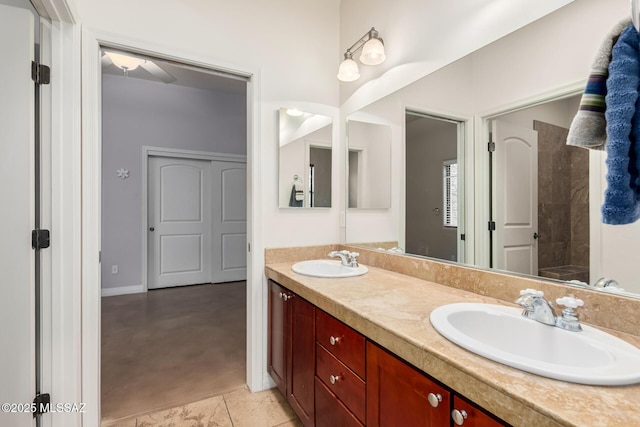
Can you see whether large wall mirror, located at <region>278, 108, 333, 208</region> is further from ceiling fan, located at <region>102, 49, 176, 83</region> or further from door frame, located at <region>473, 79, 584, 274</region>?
ceiling fan, located at <region>102, 49, 176, 83</region>

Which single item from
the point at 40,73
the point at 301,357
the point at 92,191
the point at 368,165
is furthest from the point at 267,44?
the point at 301,357

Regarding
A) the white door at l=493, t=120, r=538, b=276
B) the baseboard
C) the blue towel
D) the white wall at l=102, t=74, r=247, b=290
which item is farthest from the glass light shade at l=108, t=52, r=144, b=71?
the blue towel

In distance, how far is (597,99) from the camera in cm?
75

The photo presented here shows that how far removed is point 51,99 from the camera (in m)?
1.42

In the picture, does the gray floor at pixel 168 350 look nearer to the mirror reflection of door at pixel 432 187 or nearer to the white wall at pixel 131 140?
the white wall at pixel 131 140

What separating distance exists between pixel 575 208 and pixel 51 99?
229 centimetres

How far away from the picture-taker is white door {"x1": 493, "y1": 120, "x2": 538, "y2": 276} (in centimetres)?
117

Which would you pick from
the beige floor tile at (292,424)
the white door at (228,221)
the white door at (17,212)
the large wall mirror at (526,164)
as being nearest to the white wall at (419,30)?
the large wall mirror at (526,164)

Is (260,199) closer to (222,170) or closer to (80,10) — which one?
(80,10)

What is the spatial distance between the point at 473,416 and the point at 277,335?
4.53 feet

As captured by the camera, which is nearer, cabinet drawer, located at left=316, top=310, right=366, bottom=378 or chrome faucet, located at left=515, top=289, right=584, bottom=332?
chrome faucet, located at left=515, top=289, right=584, bottom=332

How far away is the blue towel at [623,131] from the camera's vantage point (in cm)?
68

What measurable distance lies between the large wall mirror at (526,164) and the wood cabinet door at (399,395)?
673 mm

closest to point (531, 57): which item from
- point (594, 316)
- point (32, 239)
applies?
point (594, 316)
